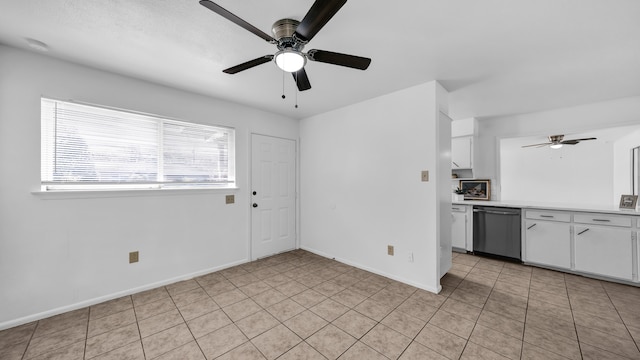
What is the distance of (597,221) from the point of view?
2.99 m

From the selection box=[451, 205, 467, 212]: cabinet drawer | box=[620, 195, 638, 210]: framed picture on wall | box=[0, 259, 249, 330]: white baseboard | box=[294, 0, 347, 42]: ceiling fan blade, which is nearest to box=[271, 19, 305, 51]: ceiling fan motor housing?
box=[294, 0, 347, 42]: ceiling fan blade

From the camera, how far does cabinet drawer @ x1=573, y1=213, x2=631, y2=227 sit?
2.84 meters

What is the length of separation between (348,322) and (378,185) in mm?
1731

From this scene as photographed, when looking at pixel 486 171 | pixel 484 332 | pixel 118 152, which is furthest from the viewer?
pixel 486 171

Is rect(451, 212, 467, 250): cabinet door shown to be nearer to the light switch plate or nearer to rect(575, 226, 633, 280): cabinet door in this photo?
rect(575, 226, 633, 280): cabinet door

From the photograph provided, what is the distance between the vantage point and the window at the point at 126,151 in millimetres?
2266

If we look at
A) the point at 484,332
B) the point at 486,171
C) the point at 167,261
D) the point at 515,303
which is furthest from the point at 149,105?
the point at 486,171

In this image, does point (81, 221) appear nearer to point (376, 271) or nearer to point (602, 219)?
point (376, 271)

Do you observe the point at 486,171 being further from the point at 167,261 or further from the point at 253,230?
the point at 167,261

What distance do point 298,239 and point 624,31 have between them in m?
4.39

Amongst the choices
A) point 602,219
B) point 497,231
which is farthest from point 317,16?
point 602,219

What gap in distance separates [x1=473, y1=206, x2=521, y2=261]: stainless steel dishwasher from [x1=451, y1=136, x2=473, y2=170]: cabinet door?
846 millimetres

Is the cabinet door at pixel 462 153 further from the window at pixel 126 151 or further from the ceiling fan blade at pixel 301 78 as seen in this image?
the window at pixel 126 151

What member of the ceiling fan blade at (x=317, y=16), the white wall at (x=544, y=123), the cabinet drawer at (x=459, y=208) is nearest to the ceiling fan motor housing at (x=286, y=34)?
the ceiling fan blade at (x=317, y=16)
